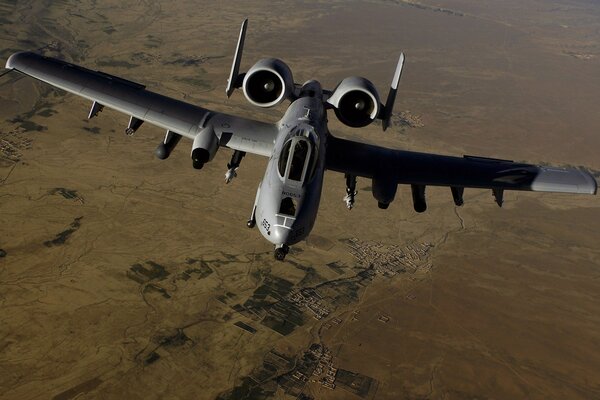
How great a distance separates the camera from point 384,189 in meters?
24.7

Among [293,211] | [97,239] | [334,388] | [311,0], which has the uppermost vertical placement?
[311,0]

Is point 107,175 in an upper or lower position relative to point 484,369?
upper

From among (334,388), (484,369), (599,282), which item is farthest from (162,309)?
(599,282)

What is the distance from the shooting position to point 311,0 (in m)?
149

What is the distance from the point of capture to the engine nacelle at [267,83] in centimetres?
2505

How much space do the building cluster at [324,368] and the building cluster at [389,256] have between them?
9618mm

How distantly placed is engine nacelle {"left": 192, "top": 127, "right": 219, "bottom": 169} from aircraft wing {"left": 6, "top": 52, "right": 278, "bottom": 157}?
1.46 feet

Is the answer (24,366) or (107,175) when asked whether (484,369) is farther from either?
(107,175)

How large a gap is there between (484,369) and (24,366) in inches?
1008

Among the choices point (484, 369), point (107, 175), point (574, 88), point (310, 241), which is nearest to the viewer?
point (484, 369)

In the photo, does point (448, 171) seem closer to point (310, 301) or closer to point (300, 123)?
point (300, 123)

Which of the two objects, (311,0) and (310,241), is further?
(311,0)

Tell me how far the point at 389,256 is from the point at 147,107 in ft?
75.5

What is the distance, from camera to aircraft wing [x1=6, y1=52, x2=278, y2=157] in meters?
25.0
